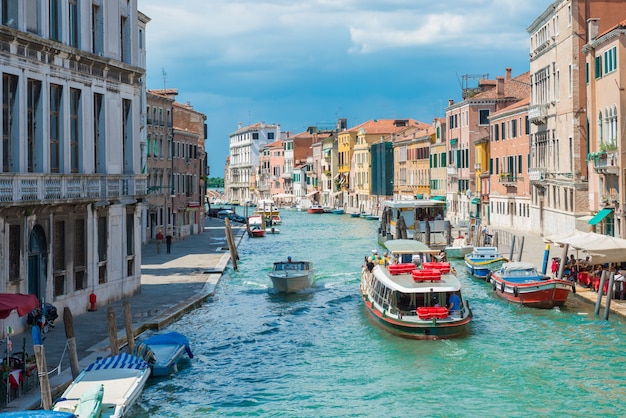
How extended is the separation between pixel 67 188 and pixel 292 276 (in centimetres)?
1247

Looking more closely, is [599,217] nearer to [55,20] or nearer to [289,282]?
[289,282]

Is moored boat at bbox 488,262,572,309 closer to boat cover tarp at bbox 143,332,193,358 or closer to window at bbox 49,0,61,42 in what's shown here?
boat cover tarp at bbox 143,332,193,358

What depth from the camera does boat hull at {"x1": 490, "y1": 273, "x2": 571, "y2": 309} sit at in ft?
92.1

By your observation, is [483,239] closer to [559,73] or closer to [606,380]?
[559,73]

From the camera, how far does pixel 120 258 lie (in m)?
27.2

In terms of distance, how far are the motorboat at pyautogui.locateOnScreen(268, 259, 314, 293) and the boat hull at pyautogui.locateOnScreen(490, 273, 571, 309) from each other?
26.9 ft

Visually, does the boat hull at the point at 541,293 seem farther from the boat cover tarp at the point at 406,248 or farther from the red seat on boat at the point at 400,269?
the boat cover tarp at the point at 406,248

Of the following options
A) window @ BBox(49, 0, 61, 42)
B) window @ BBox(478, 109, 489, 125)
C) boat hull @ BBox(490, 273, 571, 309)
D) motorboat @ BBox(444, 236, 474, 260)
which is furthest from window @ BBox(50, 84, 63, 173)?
window @ BBox(478, 109, 489, 125)

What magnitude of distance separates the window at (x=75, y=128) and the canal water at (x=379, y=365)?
5.27 meters

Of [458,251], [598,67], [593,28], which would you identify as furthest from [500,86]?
[598,67]

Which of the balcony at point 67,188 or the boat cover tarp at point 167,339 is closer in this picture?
the balcony at point 67,188

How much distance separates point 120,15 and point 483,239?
24.5 m

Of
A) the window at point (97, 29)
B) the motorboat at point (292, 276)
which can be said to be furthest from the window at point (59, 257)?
the motorboat at point (292, 276)

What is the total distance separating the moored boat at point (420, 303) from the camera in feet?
78.4
